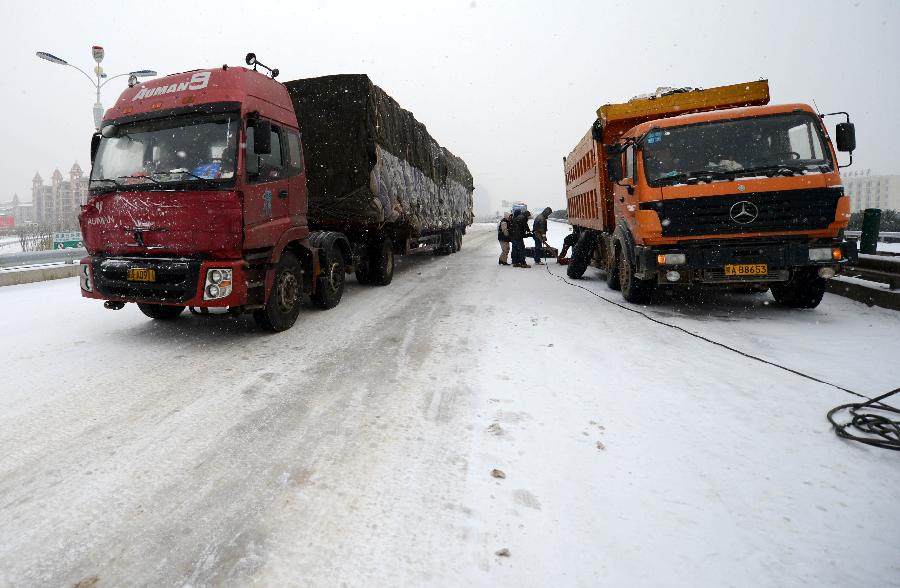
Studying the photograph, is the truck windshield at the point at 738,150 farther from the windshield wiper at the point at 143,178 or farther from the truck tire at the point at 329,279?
the windshield wiper at the point at 143,178

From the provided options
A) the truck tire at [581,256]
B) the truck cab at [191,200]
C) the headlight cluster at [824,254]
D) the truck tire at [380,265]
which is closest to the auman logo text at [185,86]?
the truck cab at [191,200]

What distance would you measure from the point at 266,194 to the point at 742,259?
18.6ft

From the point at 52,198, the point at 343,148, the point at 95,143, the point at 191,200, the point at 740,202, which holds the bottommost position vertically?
the point at 740,202

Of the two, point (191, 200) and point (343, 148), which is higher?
point (343, 148)

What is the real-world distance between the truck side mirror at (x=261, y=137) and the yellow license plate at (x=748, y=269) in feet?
18.0

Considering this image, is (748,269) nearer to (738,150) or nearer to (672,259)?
(672,259)

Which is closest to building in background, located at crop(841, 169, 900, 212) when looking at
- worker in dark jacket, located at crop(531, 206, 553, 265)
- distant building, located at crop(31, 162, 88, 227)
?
worker in dark jacket, located at crop(531, 206, 553, 265)

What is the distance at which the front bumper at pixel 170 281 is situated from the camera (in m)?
4.67

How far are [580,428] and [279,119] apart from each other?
5036 mm

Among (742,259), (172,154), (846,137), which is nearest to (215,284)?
Answer: (172,154)

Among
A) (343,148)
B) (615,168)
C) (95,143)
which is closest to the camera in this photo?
(95,143)

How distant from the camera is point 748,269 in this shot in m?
5.71

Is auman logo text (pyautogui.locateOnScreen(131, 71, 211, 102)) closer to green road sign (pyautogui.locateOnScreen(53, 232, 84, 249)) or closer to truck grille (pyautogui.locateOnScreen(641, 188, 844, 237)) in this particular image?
truck grille (pyautogui.locateOnScreen(641, 188, 844, 237))

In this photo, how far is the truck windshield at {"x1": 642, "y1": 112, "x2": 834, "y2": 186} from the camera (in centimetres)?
575
